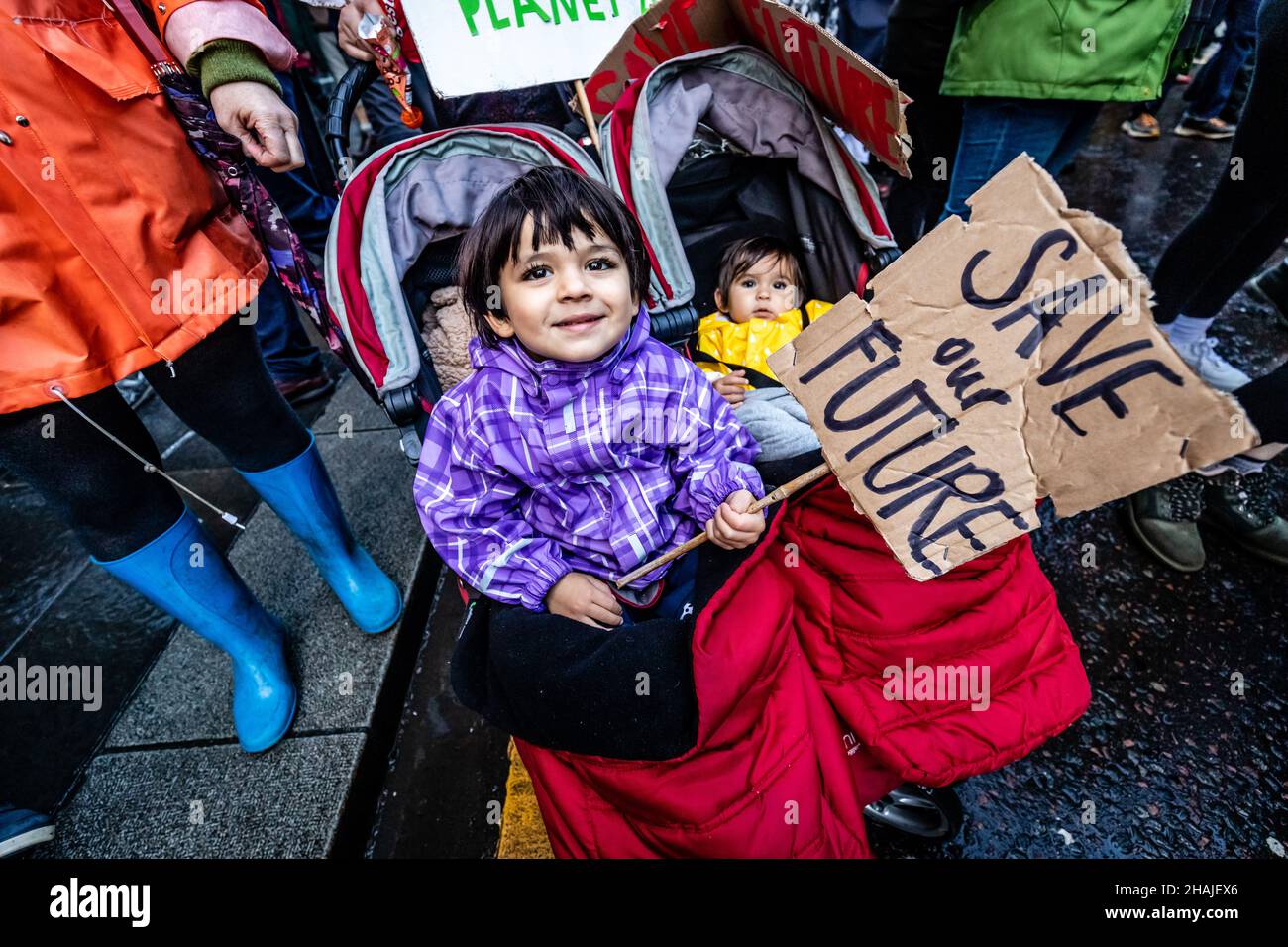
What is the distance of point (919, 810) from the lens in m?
1.48

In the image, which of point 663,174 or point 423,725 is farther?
point 423,725

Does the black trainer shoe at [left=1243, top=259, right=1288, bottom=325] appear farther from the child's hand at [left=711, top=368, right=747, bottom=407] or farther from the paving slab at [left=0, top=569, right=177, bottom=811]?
the paving slab at [left=0, top=569, right=177, bottom=811]

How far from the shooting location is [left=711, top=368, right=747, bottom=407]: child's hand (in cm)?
174

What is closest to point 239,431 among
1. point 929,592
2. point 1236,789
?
point 929,592

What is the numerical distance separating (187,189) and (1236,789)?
2.76m

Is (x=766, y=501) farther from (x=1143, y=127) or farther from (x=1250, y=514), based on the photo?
(x=1143, y=127)

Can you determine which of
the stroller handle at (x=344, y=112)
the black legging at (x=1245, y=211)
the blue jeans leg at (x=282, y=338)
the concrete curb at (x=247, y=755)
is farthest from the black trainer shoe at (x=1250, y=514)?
the blue jeans leg at (x=282, y=338)

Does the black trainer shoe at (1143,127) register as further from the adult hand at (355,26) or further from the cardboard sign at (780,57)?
the adult hand at (355,26)

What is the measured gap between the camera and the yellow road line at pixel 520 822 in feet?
5.05

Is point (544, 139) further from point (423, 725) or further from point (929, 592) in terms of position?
point (423, 725)

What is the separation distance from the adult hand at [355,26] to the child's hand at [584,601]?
1.40 m

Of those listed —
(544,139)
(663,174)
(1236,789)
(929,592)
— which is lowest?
(1236,789)
